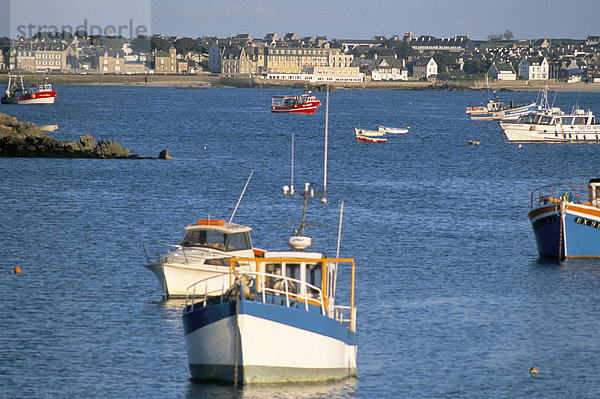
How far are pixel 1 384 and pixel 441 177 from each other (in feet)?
188

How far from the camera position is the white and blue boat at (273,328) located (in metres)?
22.4

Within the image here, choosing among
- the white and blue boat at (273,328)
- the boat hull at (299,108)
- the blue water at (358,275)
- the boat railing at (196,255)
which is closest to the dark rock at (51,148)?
the blue water at (358,275)

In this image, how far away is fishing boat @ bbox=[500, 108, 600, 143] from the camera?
4230 inches

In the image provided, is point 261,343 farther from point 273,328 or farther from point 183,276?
point 183,276

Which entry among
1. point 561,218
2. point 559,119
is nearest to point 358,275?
point 561,218

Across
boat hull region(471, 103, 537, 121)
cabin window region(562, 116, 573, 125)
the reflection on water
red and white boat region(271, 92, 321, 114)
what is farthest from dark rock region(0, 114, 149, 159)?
red and white boat region(271, 92, 321, 114)

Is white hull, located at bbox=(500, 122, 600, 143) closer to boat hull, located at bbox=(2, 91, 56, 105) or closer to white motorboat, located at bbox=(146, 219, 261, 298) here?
white motorboat, located at bbox=(146, 219, 261, 298)

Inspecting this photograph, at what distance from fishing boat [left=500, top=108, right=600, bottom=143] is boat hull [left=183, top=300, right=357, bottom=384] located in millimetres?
87961

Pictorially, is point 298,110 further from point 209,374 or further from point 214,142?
point 209,374

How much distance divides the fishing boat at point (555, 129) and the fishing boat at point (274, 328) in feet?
286

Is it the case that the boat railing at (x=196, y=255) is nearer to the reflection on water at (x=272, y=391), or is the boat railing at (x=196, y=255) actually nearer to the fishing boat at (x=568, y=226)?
the reflection on water at (x=272, y=391)

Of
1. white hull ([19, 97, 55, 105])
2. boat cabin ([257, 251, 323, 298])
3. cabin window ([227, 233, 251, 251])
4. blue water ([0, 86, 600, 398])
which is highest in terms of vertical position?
white hull ([19, 97, 55, 105])

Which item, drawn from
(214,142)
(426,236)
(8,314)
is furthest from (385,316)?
(214,142)

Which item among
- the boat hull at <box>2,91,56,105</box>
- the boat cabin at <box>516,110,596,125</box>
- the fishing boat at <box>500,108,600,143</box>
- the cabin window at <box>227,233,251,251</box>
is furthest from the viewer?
the boat hull at <box>2,91,56,105</box>
